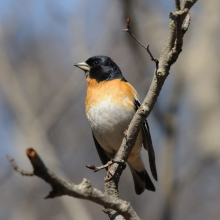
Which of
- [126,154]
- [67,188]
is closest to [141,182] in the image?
[126,154]

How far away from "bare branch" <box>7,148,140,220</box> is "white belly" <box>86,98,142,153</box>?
7.63 feet

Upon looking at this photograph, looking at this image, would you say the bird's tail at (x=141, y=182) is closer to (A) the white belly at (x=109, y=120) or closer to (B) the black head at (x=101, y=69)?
(A) the white belly at (x=109, y=120)

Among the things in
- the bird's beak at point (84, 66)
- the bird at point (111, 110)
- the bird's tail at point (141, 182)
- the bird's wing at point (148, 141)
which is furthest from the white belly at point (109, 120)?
the bird's tail at point (141, 182)

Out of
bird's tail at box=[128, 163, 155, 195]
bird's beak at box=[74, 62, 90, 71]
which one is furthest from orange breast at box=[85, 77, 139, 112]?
bird's tail at box=[128, 163, 155, 195]

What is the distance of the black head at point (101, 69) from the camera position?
5.86 m

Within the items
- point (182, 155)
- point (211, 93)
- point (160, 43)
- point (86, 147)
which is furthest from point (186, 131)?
point (86, 147)

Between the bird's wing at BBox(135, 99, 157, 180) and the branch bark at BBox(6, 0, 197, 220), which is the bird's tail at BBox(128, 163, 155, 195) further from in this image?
the branch bark at BBox(6, 0, 197, 220)

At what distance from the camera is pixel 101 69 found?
605cm

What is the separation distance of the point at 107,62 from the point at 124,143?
8.26ft

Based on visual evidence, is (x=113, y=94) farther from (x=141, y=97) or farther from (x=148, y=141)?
(x=141, y=97)

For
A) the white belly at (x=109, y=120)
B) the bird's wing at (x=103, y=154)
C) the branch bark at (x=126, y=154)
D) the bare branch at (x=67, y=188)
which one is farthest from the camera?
the bird's wing at (x=103, y=154)

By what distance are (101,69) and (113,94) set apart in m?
0.98

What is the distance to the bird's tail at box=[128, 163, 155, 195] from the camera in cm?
614

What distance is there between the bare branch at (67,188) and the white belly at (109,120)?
2.32 meters
